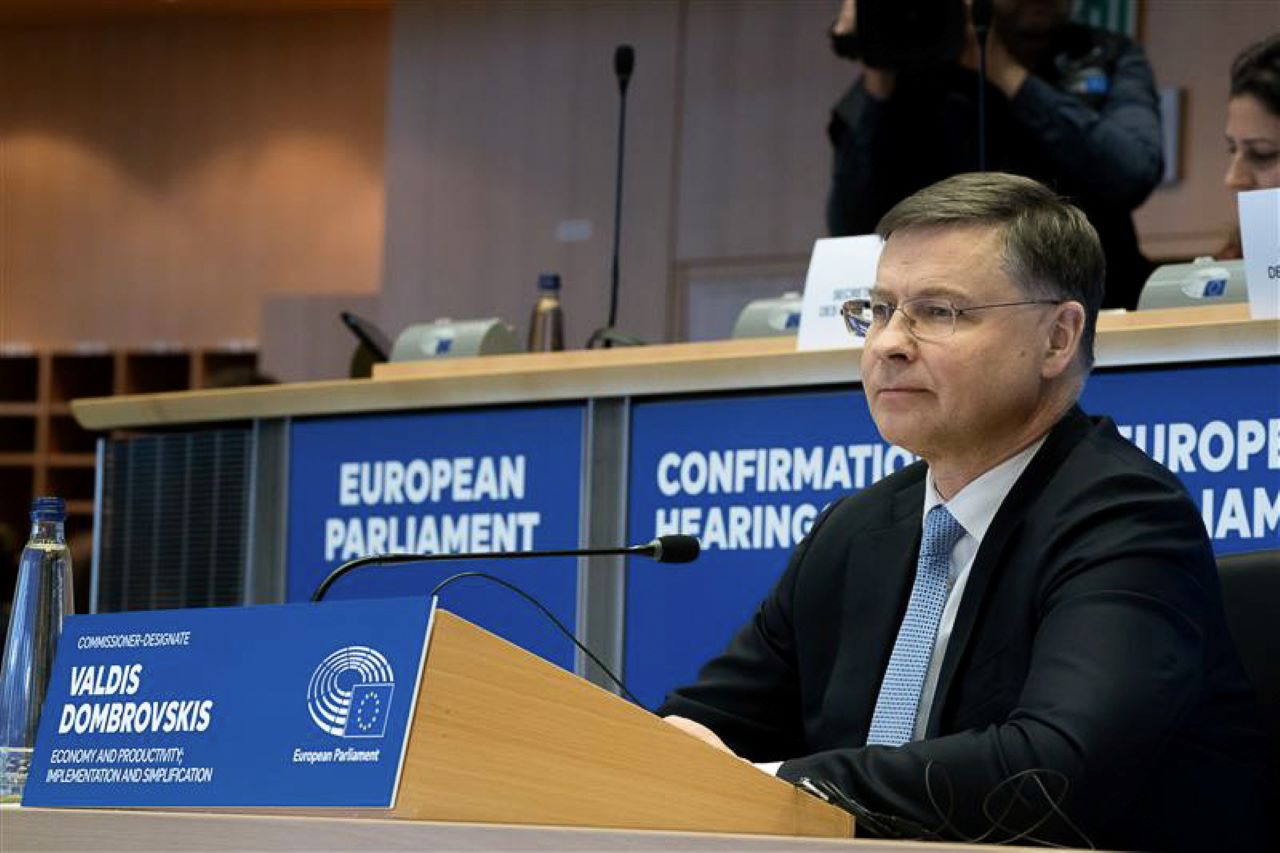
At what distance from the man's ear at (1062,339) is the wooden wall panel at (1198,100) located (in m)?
4.26

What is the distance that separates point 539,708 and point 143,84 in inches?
324

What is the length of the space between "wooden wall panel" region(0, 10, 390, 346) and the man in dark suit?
6.81 metres

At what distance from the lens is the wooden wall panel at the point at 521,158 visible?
7305 mm

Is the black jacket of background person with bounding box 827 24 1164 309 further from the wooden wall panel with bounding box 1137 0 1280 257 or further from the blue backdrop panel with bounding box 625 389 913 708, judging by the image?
the wooden wall panel with bounding box 1137 0 1280 257

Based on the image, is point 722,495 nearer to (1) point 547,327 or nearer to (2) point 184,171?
(1) point 547,327

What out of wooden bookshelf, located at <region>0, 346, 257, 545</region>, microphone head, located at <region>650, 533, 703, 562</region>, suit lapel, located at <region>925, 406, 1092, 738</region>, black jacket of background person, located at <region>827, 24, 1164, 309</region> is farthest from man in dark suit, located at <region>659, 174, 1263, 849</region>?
wooden bookshelf, located at <region>0, 346, 257, 545</region>

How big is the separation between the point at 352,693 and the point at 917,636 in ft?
2.37

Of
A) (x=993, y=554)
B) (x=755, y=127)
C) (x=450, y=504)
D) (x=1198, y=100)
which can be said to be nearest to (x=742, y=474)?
(x=450, y=504)

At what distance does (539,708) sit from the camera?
4.60 feet

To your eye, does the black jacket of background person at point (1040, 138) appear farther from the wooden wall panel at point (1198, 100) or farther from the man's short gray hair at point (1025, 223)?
the man's short gray hair at point (1025, 223)

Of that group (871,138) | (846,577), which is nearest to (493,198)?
(871,138)

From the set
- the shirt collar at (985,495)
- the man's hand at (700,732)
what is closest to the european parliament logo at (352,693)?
the man's hand at (700,732)

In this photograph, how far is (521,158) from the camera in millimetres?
7621

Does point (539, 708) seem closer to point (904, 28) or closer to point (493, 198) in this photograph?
point (904, 28)
